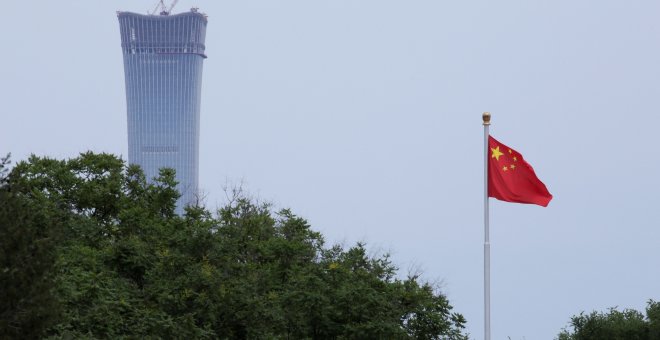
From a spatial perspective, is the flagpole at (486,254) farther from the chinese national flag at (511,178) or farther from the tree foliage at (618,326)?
the tree foliage at (618,326)

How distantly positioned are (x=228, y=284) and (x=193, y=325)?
2415 millimetres

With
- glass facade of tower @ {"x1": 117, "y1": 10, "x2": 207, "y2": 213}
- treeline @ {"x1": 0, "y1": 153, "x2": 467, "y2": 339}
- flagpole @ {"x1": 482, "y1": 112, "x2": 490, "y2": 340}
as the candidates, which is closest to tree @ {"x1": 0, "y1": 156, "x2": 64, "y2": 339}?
treeline @ {"x1": 0, "y1": 153, "x2": 467, "y2": 339}

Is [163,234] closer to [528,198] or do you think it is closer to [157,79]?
[528,198]

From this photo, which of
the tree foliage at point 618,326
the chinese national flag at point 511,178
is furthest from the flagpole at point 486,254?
the tree foliage at point 618,326

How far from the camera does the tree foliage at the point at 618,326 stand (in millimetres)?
50562

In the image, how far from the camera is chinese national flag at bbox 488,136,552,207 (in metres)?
23.2

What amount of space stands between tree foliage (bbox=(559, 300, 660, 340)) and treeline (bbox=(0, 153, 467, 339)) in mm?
19522

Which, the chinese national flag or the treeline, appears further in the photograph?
the treeline

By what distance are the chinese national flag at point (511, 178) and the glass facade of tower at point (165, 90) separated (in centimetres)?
16797

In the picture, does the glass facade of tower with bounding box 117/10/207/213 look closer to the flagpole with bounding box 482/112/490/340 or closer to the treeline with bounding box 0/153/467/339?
the treeline with bounding box 0/153/467/339

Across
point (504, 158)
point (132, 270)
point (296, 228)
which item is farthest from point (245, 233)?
point (504, 158)

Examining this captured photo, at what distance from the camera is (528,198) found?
23.2 m

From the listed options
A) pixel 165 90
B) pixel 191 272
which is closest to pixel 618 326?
pixel 191 272

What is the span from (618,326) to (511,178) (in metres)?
30.2
